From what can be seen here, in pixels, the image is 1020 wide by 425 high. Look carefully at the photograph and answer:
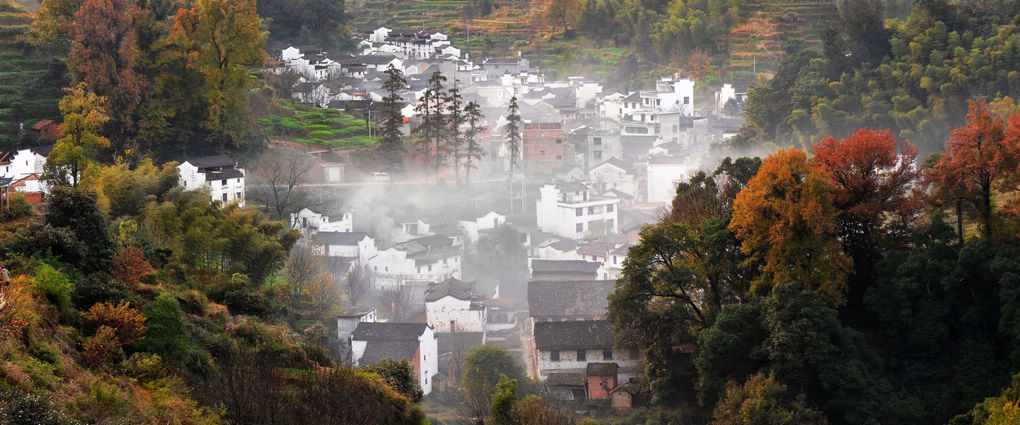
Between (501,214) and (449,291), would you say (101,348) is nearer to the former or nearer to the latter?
(449,291)

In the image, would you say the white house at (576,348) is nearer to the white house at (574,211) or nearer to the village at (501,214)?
the village at (501,214)

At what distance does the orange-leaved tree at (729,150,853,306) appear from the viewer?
1477cm

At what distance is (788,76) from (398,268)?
14767 millimetres

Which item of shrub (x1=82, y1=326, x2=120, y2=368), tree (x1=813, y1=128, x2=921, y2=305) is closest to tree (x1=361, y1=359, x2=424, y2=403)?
shrub (x1=82, y1=326, x2=120, y2=368)

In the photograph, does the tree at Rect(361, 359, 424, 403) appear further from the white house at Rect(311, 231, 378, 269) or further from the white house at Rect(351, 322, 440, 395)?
the white house at Rect(311, 231, 378, 269)

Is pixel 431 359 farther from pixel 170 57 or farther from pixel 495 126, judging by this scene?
pixel 495 126

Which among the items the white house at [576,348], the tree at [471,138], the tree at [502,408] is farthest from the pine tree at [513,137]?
the tree at [502,408]

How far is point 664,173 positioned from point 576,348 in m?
16.3

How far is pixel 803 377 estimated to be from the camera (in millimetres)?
13953

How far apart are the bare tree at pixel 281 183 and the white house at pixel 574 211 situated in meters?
7.37

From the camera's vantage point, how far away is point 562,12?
56.5 metres

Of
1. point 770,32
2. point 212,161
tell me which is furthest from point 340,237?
point 770,32

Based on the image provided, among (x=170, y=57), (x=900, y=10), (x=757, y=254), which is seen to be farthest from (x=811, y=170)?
(x=900, y=10)

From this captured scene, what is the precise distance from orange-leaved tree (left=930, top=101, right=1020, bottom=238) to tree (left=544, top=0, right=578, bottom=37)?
4219 centimetres
